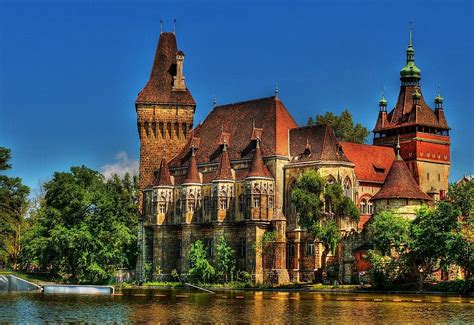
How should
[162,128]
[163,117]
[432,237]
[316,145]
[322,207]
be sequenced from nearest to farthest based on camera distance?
[432,237], [322,207], [316,145], [163,117], [162,128]

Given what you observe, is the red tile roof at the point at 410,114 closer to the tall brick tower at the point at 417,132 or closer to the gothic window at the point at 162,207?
the tall brick tower at the point at 417,132

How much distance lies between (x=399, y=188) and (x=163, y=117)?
33675 millimetres

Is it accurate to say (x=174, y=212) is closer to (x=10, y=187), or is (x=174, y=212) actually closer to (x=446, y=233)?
(x=10, y=187)

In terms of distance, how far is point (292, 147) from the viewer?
340 feet

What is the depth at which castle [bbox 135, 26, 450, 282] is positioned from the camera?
98375mm

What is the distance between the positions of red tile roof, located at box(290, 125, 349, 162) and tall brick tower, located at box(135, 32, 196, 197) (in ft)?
58.0

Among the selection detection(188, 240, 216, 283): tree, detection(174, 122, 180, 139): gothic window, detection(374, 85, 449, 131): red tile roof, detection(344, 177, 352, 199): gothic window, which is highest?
detection(374, 85, 449, 131): red tile roof

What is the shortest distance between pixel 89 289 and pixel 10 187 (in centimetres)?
2779

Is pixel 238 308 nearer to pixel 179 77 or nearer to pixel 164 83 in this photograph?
pixel 179 77

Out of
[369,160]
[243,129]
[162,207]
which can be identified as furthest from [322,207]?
[162,207]

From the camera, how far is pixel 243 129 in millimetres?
108062

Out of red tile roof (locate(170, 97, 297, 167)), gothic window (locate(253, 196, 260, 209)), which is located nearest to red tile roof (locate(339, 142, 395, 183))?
red tile roof (locate(170, 97, 297, 167))

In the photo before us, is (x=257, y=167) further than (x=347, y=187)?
No

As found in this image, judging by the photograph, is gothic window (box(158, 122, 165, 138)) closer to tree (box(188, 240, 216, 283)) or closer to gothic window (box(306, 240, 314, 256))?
tree (box(188, 240, 216, 283))
